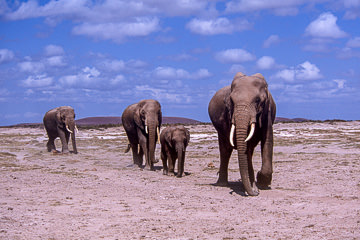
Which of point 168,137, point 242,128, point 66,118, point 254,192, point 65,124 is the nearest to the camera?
point 242,128

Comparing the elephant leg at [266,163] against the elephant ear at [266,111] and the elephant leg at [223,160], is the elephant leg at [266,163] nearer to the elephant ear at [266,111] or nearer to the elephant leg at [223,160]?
the elephant ear at [266,111]

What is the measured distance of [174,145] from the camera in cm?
1758

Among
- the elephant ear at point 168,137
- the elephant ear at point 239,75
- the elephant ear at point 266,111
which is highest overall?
the elephant ear at point 239,75

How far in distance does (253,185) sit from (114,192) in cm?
324

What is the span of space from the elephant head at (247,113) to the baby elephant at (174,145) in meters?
4.69

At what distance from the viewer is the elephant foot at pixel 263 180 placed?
42.4 feet

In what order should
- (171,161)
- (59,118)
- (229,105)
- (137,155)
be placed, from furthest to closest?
(59,118) → (137,155) → (171,161) → (229,105)

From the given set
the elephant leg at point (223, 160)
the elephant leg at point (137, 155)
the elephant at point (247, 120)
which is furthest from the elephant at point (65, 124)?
the elephant at point (247, 120)

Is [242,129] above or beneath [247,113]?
beneath

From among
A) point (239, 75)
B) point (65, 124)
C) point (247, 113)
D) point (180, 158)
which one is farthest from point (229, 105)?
point (65, 124)

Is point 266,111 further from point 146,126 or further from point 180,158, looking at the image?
point 146,126

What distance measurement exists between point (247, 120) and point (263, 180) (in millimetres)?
2147

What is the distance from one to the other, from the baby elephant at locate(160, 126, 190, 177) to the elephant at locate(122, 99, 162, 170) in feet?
3.82

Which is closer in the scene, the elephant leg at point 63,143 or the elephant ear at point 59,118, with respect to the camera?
the elephant leg at point 63,143
